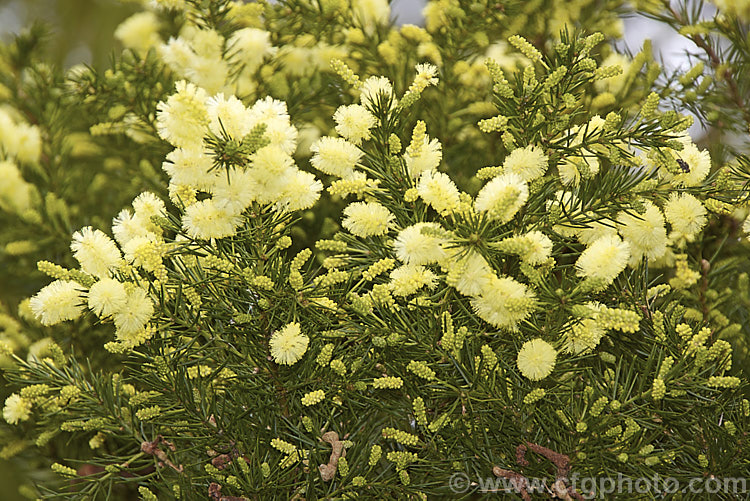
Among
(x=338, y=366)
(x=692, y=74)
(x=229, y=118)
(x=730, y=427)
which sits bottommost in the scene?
(x=730, y=427)

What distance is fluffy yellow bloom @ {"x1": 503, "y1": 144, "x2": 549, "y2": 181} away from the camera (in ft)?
1.75

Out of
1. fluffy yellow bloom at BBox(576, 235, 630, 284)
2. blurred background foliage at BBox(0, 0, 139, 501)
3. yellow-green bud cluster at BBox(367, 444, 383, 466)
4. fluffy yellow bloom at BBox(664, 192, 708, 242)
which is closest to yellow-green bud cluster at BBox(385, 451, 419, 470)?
yellow-green bud cluster at BBox(367, 444, 383, 466)

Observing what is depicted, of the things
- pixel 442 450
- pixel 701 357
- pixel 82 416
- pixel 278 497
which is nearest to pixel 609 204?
pixel 701 357

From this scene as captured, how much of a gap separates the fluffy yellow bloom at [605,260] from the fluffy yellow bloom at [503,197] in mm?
70

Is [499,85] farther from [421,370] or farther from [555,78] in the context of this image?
[421,370]

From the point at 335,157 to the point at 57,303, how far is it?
27 centimetres

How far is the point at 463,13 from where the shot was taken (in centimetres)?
88

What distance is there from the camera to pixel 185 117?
20.0 inches

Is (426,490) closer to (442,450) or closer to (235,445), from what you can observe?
(442,450)

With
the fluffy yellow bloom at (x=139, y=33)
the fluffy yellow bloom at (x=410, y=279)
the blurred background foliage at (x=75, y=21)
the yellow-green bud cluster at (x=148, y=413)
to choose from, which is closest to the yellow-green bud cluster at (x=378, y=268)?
the fluffy yellow bloom at (x=410, y=279)

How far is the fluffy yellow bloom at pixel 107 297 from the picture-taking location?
20.1 inches

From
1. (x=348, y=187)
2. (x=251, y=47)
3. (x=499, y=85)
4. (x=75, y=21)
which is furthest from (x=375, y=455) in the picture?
(x=75, y=21)

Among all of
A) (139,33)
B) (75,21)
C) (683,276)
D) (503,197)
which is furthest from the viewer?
(75,21)

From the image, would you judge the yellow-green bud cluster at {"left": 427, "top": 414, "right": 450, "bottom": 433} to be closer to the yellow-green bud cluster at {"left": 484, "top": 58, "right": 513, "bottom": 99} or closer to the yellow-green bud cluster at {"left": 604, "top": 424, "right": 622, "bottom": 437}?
the yellow-green bud cluster at {"left": 604, "top": 424, "right": 622, "bottom": 437}
